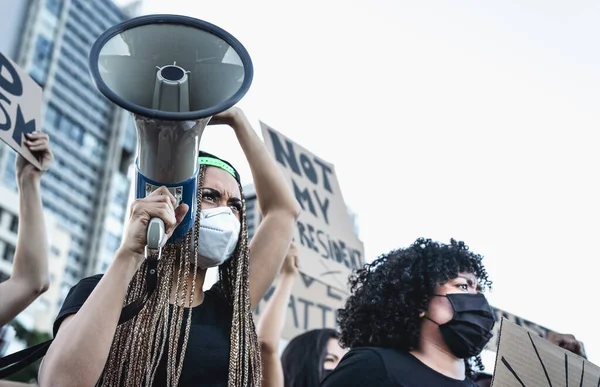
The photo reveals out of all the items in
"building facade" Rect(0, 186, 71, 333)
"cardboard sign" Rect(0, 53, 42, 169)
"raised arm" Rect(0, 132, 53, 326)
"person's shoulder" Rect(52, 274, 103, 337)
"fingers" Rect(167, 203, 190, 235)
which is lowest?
"person's shoulder" Rect(52, 274, 103, 337)

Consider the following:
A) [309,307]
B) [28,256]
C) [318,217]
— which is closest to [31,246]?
[28,256]

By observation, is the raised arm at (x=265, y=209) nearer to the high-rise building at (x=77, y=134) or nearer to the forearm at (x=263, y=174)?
the forearm at (x=263, y=174)

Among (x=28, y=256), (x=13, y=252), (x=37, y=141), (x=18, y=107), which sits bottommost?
(x=28, y=256)

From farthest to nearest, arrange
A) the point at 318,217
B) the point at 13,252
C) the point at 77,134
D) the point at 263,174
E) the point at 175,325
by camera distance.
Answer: the point at 77,134, the point at 13,252, the point at 318,217, the point at 263,174, the point at 175,325

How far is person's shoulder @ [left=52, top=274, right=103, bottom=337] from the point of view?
1.90 m

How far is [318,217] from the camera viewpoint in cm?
454

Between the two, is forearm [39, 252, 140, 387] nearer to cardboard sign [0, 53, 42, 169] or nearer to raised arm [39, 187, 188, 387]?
raised arm [39, 187, 188, 387]

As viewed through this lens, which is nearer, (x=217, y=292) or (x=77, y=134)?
(x=217, y=292)

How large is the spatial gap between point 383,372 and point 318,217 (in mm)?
2236

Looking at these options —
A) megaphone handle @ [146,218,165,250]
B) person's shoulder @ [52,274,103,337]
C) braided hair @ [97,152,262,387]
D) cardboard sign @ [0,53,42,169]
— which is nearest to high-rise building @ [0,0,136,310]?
cardboard sign @ [0,53,42,169]

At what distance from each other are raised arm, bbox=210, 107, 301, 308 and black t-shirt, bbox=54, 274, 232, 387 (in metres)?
0.24

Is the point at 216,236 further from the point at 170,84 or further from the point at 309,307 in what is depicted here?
the point at 309,307

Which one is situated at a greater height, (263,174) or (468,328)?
(263,174)

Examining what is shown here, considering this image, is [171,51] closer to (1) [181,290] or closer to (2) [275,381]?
(1) [181,290]
